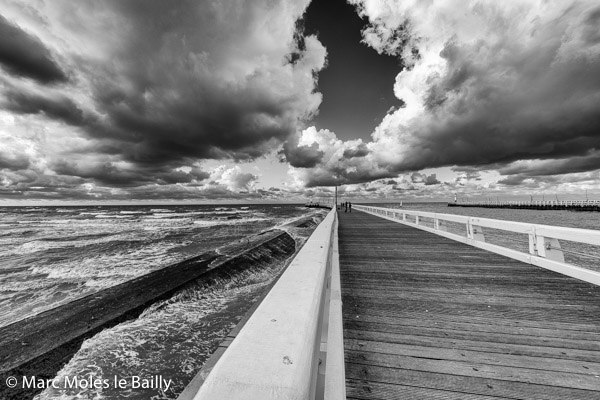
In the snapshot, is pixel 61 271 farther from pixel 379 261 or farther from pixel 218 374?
pixel 218 374

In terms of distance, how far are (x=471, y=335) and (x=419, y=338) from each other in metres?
0.56

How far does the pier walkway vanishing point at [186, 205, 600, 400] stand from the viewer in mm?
973

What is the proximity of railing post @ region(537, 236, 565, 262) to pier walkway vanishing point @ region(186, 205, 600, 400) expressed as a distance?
1.30 ft

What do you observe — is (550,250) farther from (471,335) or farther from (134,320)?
(134,320)

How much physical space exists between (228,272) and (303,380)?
9.99 m

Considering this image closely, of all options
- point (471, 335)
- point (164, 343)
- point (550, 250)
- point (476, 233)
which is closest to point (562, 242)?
point (476, 233)

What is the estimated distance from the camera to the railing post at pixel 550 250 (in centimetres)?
533

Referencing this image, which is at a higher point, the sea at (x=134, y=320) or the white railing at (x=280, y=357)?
the white railing at (x=280, y=357)

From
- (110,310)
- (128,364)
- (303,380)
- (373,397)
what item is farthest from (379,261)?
(110,310)

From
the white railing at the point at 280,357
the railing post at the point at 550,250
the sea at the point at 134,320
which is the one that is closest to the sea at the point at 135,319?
the sea at the point at 134,320

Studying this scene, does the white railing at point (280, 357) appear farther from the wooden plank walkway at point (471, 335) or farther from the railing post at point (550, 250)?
the railing post at point (550, 250)

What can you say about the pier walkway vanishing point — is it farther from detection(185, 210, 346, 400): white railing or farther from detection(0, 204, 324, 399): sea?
detection(0, 204, 324, 399): sea

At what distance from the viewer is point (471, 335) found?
107 inches

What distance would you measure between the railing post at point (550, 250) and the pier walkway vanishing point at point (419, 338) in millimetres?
398
